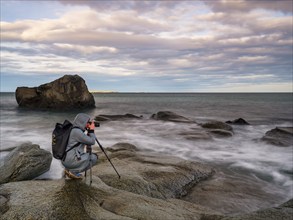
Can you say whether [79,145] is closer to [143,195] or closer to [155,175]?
[143,195]

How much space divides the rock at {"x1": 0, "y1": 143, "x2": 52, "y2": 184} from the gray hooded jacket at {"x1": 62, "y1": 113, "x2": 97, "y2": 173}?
418cm

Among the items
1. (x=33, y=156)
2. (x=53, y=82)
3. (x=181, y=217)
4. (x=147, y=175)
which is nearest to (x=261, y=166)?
(x=147, y=175)

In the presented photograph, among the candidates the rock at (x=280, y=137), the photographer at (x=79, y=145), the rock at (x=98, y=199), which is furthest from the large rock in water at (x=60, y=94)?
the photographer at (x=79, y=145)


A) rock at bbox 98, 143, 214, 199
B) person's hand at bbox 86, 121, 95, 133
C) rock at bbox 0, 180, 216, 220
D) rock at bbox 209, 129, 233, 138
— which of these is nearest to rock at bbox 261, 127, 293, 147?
rock at bbox 209, 129, 233, 138

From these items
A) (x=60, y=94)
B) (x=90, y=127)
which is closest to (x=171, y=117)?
(x=90, y=127)

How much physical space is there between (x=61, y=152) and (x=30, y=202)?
136 centimetres

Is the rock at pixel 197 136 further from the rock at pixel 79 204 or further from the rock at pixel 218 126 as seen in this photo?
the rock at pixel 79 204

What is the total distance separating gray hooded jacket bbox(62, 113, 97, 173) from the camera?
294 inches

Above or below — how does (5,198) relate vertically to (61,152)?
below

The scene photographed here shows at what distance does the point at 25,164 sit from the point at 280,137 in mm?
21417

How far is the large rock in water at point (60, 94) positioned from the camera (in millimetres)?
62688

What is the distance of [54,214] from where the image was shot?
6445 mm

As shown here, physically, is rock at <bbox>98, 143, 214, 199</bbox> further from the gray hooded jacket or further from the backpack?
the backpack

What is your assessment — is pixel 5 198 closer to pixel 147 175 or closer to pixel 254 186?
pixel 147 175
